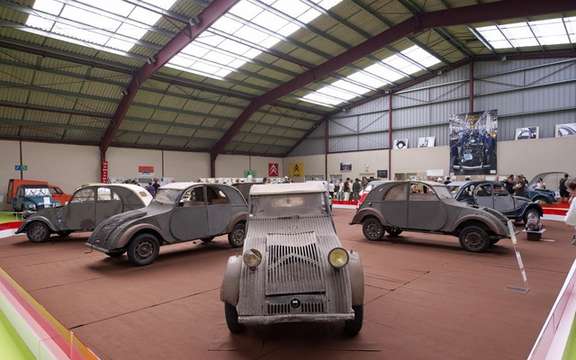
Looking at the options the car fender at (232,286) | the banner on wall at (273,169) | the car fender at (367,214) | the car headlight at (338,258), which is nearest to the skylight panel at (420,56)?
the car fender at (367,214)

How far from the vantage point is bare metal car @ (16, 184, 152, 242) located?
8.73 m

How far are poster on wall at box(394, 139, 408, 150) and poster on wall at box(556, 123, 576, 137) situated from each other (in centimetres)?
866

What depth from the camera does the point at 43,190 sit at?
50.8ft

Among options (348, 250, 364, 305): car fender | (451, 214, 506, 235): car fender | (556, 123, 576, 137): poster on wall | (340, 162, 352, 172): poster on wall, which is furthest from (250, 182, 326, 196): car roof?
(340, 162, 352, 172): poster on wall

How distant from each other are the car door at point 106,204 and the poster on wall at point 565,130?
21.7 metres

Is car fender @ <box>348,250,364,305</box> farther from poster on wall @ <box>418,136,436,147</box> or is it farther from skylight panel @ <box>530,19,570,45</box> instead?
poster on wall @ <box>418,136,436,147</box>

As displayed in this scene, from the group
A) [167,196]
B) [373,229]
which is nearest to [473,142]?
[373,229]

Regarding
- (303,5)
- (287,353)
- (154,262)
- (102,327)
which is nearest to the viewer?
(287,353)

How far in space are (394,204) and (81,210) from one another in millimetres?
8181

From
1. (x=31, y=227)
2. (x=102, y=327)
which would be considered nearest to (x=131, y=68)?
(x=31, y=227)

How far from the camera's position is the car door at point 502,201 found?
10.4m

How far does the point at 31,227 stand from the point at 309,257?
915cm

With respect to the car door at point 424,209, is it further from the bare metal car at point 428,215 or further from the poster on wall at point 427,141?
the poster on wall at point 427,141

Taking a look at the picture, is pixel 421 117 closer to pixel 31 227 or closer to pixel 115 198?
pixel 115 198
